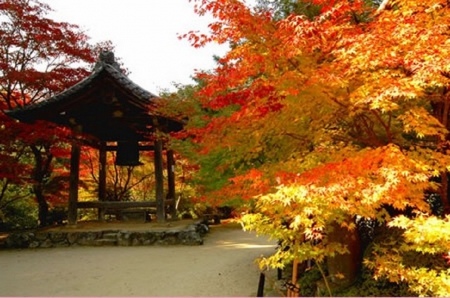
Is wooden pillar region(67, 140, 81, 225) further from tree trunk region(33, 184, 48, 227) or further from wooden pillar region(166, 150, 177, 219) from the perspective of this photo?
wooden pillar region(166, 150, 177, 219)

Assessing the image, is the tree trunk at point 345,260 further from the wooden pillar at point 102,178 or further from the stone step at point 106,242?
the wooden pillar at point 102,178

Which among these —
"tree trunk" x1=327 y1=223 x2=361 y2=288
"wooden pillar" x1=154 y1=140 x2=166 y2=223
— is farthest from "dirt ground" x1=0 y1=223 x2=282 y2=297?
"wooden pillar" x1=154 y1=140 x2=166 y2=223

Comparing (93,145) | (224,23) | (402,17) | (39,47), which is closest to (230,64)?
(224,23)

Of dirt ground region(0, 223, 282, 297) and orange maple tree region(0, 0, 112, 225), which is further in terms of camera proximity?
orange maple tree region(0, 0, 112, 225)

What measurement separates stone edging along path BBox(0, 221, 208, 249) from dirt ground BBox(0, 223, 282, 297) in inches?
13.4

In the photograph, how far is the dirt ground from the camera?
5.66m

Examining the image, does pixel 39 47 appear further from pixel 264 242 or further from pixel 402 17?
pixel 402 17

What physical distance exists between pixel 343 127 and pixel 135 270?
4935 millimetres

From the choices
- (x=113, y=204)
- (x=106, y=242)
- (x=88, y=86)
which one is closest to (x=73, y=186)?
(x=113, y=204)

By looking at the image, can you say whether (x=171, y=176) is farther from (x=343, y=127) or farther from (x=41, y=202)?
A: (x=343, y=127)

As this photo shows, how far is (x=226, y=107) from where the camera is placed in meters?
7.54

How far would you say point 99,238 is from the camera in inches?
390

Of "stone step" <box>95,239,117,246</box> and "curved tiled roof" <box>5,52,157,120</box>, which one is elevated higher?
"curved tiled roof" <box>5,52,157,120</box>

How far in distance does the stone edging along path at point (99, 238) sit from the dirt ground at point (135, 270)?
0.34 m
